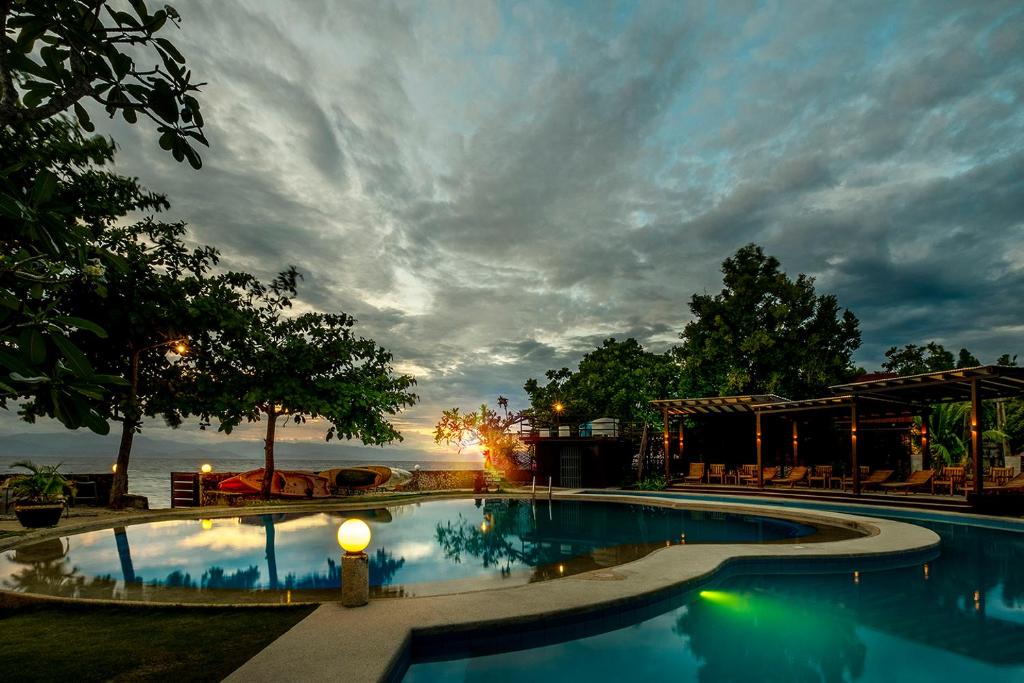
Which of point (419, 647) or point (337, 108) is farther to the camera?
point (337, 108)

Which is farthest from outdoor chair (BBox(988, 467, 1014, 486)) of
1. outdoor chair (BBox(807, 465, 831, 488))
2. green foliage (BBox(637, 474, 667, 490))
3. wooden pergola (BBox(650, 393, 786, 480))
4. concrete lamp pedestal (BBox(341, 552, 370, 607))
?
concrete lamp pedestal (BBox(341, 552, 370, 607))

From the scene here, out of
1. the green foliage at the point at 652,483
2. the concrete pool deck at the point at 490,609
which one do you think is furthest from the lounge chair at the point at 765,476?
the concrete pool deck at the point at 490,609

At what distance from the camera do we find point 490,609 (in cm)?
663

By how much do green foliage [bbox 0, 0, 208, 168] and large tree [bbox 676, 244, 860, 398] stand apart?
97.5 feet

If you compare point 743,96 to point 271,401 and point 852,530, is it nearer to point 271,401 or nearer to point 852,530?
point 852,530

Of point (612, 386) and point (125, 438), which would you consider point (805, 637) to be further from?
point (612, 386)

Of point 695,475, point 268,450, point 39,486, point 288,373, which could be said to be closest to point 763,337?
point 695,475

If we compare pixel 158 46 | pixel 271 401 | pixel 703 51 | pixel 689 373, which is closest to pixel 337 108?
pixel 703 51

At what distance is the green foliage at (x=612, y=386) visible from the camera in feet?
95.3

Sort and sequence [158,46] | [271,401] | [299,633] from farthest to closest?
[271,401] < [299,633] < [158,46]

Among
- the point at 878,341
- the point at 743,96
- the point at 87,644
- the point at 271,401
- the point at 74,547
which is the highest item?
the point at 743,96

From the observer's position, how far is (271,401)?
20.9 m

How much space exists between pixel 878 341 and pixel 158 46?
47.2m

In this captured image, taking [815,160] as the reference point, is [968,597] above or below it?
below
